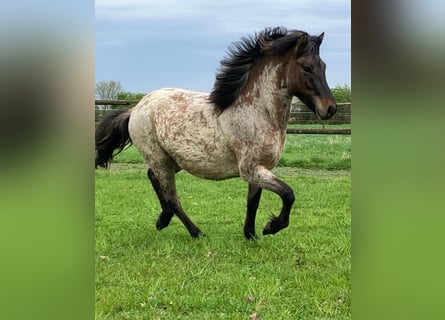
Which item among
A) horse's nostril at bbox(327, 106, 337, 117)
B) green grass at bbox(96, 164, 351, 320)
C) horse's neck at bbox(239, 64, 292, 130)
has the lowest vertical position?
green grass at bbox(96, 164, 351, 320)

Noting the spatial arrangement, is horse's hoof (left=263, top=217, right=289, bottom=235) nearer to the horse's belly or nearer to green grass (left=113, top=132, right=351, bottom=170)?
the horse's belly

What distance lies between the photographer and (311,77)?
2.09 metres

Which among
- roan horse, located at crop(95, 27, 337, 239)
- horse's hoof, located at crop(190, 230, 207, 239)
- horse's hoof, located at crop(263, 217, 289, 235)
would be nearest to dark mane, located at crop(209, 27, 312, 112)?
roan horse, located at crop(95, 27, 337, 239)

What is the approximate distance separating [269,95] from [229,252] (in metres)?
0.78

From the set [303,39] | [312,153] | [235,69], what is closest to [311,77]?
[303,39]

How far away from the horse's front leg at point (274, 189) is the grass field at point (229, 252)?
142 mm

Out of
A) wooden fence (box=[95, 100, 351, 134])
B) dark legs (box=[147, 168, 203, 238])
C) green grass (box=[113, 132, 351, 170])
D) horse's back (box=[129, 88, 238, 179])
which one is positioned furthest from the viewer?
green grass (box=[113, 132, 351, 170])

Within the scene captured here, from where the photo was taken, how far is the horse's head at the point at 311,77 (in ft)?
6.61

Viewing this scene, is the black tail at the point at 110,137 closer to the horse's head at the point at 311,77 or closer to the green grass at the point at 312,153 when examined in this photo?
the horse's head at the point at 311,77

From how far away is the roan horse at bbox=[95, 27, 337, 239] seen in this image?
213cm

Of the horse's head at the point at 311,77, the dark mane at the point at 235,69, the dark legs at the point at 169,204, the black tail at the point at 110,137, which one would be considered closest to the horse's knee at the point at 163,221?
the dark legs at the point at 169,204

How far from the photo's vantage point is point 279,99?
2293mm

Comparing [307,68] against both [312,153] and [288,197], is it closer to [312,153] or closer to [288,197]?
[288,197]
